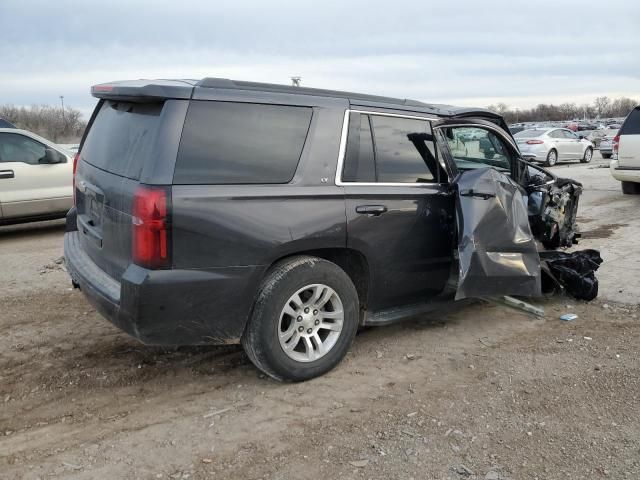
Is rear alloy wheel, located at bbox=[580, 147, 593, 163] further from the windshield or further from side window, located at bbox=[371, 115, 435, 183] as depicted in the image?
side window, located at bbox=[371, 115, 435, 183]

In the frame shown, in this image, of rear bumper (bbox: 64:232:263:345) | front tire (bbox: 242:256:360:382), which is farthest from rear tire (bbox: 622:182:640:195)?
rear bumper (bbox: 64:232:263:345)

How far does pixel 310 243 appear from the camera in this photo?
3.66 metres

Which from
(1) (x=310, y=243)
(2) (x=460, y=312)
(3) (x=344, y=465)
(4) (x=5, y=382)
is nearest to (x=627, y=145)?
(2) (x=460, y=312)

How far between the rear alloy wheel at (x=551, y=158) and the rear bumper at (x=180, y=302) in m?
20.0

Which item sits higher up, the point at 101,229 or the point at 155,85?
the point at 155,85

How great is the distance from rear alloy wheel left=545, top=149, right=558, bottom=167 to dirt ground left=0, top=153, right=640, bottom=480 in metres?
17.3

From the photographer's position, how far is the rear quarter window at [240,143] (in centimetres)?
330

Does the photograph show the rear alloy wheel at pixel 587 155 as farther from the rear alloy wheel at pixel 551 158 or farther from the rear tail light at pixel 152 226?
the rear tail light at pixel 152 226

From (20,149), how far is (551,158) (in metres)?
18.2

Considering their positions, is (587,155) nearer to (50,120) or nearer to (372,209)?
(372,209)

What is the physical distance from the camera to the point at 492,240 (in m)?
4.35

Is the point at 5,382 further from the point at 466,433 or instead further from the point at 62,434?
the point at 466,433

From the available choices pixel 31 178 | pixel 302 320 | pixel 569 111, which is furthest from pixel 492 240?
pixel 569 111

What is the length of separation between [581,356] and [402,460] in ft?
6.42
